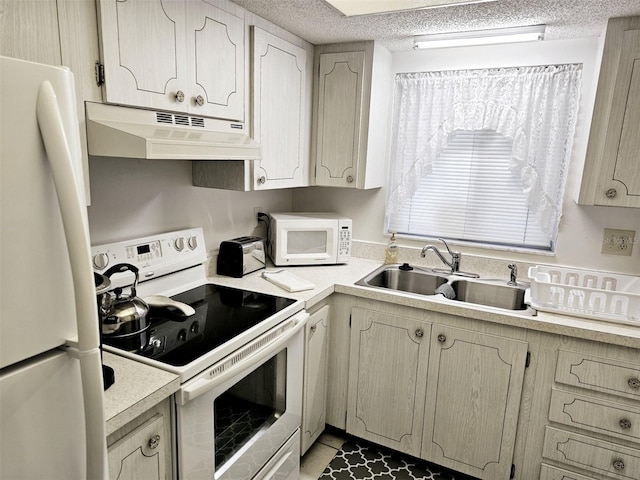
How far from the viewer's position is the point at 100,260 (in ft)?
5.23

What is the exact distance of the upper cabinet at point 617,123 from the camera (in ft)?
5.75

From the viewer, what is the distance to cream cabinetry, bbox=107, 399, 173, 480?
3.55 feet

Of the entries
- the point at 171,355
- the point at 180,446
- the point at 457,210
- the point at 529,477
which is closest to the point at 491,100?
the point at 457,210

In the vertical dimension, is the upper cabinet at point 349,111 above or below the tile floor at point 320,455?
above

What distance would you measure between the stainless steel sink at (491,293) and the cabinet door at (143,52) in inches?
64.4

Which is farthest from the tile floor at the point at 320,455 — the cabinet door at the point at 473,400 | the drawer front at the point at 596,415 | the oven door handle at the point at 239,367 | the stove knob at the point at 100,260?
the stove knob at the point at 100,260

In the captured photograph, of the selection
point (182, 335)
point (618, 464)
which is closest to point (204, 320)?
point (182, 335)

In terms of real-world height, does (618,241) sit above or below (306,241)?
above

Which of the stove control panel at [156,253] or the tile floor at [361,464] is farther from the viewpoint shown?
the tile floor at [361,464]

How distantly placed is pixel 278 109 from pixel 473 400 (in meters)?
1.64

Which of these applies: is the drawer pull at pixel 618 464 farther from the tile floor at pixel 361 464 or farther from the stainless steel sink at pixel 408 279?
the stainless steel sink at pixel 408 279

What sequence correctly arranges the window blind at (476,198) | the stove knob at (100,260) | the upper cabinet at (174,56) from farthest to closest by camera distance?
the window blind at (476,198) < the stove knob at (100,260) < the upper cabinet at (174,56)

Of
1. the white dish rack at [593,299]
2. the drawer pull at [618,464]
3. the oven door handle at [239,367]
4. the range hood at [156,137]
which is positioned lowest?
the drawer pull at [618,464]

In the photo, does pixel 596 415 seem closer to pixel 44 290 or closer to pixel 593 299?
pixel 593 299
